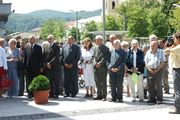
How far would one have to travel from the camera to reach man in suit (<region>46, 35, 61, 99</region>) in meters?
14.9

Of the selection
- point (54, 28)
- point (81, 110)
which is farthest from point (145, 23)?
point (54, 28)

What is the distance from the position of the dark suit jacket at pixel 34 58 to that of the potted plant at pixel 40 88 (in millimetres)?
1418

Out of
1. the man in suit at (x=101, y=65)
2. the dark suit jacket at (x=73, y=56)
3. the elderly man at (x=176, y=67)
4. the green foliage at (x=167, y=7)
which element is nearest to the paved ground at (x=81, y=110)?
the elderly man at (x=176, y=67)

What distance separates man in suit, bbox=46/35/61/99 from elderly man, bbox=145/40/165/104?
9.89ft

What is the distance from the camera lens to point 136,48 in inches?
552

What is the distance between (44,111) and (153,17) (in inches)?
2276

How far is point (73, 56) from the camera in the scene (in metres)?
15.0

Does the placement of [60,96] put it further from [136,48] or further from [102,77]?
[136,48]

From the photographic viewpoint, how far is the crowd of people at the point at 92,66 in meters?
13.5

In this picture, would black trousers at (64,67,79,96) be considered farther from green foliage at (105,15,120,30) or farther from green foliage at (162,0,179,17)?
green foliage at (105,15,120,30)

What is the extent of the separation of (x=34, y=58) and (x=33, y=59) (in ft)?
0.17

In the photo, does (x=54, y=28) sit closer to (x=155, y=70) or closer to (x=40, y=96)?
(x=40, y=96)

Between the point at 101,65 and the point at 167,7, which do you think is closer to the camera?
the point at 101,65

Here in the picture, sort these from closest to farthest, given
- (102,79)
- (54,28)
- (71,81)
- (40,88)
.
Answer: (40,88), (102,79), (71,81), (54,28)
